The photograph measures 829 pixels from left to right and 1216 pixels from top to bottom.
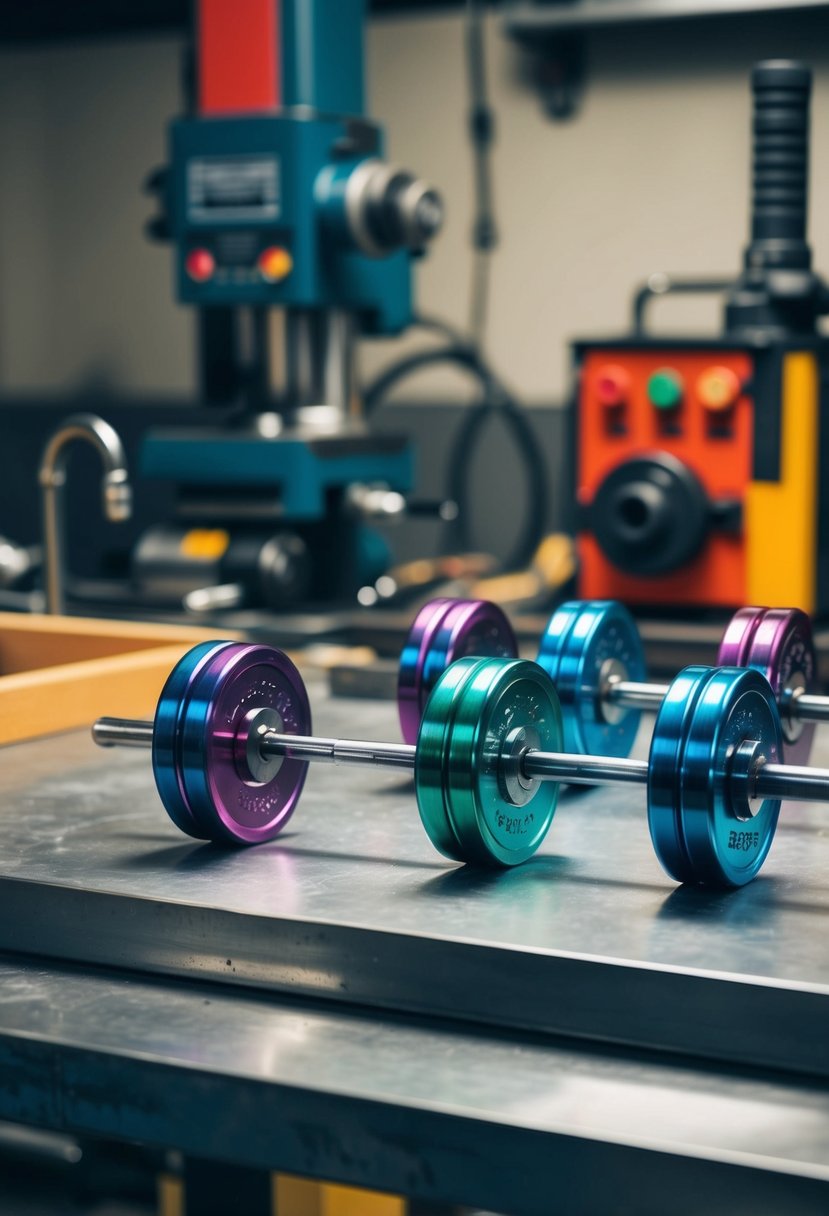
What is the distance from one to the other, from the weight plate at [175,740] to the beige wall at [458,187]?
1.93 meters

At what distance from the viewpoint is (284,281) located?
2369 mm

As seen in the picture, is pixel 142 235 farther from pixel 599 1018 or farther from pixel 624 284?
pixel 599 1018

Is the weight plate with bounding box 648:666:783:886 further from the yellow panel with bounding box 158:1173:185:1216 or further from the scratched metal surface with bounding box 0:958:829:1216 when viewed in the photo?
the yellow panel with bounding box 158:1173:185:1216

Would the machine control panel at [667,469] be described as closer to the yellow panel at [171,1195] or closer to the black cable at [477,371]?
the black cable at [477,371]

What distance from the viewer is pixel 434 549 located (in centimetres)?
333

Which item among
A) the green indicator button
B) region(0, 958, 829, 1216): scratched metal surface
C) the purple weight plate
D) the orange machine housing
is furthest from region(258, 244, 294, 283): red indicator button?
region(0, 958, 829, 1216): scratched metal surface

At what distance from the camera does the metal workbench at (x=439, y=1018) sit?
891mm

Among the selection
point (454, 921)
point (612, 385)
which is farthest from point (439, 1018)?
point (612, 385)

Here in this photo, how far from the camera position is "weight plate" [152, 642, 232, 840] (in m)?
1.23

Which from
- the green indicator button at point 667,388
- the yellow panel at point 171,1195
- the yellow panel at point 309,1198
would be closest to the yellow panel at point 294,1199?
the yellow panel at point 309,1198

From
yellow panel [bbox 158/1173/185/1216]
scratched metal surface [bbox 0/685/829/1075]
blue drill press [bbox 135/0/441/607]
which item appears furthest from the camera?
blue drill press [bbox 135/0/441/607]

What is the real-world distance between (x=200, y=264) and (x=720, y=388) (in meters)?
0.77

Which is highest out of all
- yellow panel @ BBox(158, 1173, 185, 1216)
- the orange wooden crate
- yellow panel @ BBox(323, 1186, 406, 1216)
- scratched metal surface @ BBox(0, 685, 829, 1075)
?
the orange wooden crate

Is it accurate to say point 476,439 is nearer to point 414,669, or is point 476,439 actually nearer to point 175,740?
point 414,669
